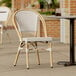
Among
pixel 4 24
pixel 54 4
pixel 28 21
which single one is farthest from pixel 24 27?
pixel 54 4

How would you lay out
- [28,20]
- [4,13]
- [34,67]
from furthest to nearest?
[4,13]
[28,20]
[34,67]

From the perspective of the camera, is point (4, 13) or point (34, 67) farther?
point (4, 13)

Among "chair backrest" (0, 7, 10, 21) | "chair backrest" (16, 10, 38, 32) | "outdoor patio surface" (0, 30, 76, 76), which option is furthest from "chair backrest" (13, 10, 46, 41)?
"chair backrest" (0, 7, 10, 21)

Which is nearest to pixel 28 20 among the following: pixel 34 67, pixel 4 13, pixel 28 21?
pixel 28 21

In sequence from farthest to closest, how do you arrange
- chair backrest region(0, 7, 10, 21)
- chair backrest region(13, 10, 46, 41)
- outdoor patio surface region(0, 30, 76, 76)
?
chair backrest region(0, 7, 10, 21) < chair backrest region(13, 10, 46, 41) < outdoor patio surface region(0, 30, 76, 76)

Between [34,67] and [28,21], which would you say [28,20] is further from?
[34,67]

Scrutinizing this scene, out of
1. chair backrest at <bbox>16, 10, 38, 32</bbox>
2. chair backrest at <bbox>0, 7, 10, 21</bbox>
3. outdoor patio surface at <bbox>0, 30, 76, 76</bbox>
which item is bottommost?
outdoor patio surface at <bbox>0, 30, 76, 76</bbox>

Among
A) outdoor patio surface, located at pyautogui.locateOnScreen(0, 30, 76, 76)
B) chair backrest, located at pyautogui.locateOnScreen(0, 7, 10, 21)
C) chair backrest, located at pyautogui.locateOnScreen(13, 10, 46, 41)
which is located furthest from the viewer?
chair backrest, located at pyautogui.locateOnScreen(0, 7, 10, 21)

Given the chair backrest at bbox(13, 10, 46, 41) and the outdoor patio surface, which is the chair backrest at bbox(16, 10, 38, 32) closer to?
the chair backrest at bbox(13, 10, 46, 41)

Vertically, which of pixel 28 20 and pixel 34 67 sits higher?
pixel 28 20

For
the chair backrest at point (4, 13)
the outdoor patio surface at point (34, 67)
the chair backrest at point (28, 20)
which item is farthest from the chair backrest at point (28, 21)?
the chair backrest at point (4, 13)

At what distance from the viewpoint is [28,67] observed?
8.57 meters

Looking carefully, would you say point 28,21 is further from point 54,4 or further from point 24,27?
point 54,4

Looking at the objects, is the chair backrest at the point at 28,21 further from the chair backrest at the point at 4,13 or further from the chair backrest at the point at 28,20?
the chair backrest at the point at 4,13
